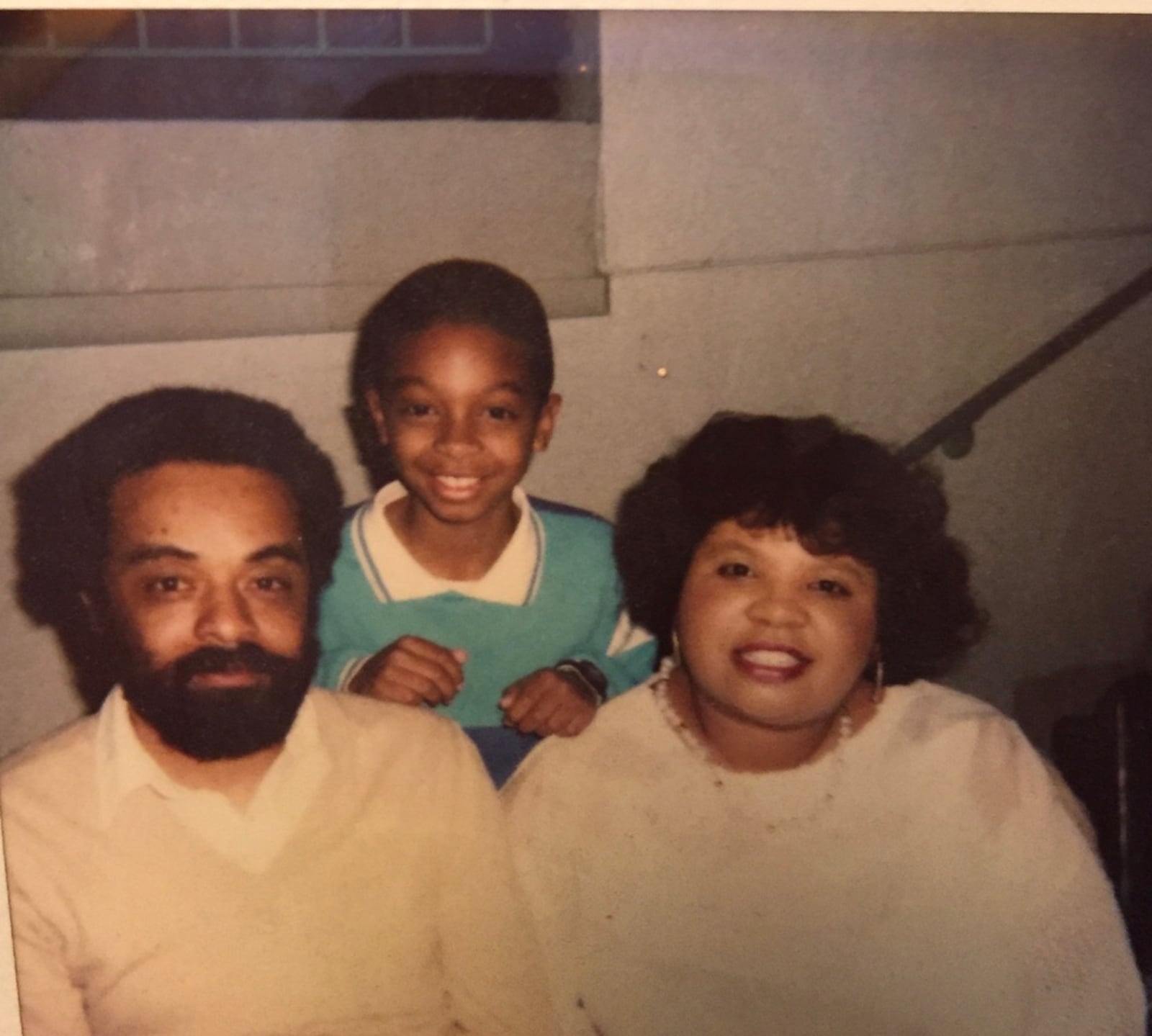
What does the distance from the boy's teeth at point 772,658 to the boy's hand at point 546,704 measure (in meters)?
0.16

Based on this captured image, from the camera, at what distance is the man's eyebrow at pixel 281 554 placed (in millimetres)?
941

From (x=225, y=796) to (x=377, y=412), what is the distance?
14.8 inches

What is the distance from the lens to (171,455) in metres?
0.94

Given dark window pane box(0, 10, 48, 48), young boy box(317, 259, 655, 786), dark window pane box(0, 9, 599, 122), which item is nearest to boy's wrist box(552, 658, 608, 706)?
young boy box(317, 259, 655, 786)

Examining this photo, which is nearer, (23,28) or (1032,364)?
(23,28)

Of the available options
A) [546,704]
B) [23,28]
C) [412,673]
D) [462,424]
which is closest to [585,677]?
[546,704]

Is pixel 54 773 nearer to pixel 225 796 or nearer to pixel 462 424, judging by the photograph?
pixel 225 796

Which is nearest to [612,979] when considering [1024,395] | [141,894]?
[141,894]

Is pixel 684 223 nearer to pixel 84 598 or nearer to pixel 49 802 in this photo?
pixel 84 598

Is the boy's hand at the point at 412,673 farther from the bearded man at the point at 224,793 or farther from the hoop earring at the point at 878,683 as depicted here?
the hoop earring at the point at 878,683

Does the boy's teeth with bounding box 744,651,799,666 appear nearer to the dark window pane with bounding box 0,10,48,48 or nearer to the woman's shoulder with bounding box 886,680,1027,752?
the woman's shoulder with bounding box 886,680,1027,752

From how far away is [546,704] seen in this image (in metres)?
1.00

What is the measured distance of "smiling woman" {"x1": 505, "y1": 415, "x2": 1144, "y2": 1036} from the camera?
1020 millimetres

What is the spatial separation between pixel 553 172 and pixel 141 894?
753 mm
